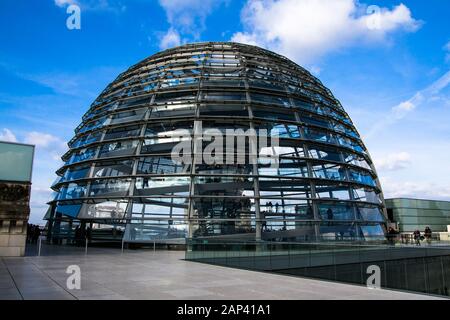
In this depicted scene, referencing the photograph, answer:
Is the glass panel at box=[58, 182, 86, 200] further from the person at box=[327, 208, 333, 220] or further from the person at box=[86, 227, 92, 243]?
the person at box=[327, 208, 333, 220]

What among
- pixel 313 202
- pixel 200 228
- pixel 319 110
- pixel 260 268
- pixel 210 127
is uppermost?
pixel 319 110

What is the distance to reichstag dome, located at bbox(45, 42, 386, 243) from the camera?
66.0ft

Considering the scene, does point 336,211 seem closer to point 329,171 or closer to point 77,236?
point 329,171

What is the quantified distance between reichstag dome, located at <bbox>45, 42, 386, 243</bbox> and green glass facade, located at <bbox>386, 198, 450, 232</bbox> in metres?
29.3

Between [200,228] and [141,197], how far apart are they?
3949 millimetres

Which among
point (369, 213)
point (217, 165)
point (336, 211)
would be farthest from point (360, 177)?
point (217, 165)

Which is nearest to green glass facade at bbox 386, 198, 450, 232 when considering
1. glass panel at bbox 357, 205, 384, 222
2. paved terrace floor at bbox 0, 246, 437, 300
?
glass panel at bbox 357, 205, 384, 222

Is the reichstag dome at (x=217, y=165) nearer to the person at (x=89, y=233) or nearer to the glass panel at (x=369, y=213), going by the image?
the glass panel at (x=369, y=213)

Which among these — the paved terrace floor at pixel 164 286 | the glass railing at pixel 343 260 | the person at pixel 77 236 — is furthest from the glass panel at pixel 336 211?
the person at pixel 77 236

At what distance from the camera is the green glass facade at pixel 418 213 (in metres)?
50.7

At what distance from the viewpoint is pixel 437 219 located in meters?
54.8
